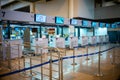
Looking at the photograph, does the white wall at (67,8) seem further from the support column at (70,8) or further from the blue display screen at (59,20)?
the blue display screen at (59,20)

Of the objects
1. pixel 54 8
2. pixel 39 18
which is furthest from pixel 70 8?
pixel 39 18

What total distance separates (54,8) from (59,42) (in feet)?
14.4

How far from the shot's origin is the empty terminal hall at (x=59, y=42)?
4528 millimetres

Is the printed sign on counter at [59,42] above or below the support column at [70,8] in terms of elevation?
below

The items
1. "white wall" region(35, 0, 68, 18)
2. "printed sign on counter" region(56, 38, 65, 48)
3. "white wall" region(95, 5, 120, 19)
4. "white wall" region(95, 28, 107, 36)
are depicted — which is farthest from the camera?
"white wall" region(95, 28, 107, 36)

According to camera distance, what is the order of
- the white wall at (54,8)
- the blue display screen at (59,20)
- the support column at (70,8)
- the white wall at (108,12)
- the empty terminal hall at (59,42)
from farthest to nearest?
the white wall at (108,12)
the white wall at (54,8)
the support column at (70,8)
the blue display screen at (59,20)
the empty terminal hall at (59,42)

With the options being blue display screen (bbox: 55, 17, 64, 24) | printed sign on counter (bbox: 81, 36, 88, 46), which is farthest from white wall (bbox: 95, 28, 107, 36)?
blue display screen (bbox: 55, 17, 64, 24)

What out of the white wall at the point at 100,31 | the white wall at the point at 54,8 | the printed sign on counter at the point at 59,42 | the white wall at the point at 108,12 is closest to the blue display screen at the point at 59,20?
the printed sign on counter at the point at 59,42

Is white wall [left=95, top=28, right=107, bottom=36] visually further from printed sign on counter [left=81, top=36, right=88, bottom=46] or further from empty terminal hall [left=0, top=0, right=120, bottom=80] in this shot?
printed sign on counter [left=81, top=36, right=88, bottom=46]

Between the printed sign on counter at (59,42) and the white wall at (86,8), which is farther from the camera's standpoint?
the white wall at (86,8)

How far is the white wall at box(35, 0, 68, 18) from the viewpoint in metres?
11.4

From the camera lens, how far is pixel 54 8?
41.0ft

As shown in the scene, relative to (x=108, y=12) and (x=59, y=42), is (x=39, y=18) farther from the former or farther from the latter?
(x=108, y=12)

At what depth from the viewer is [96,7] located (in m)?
13.7
